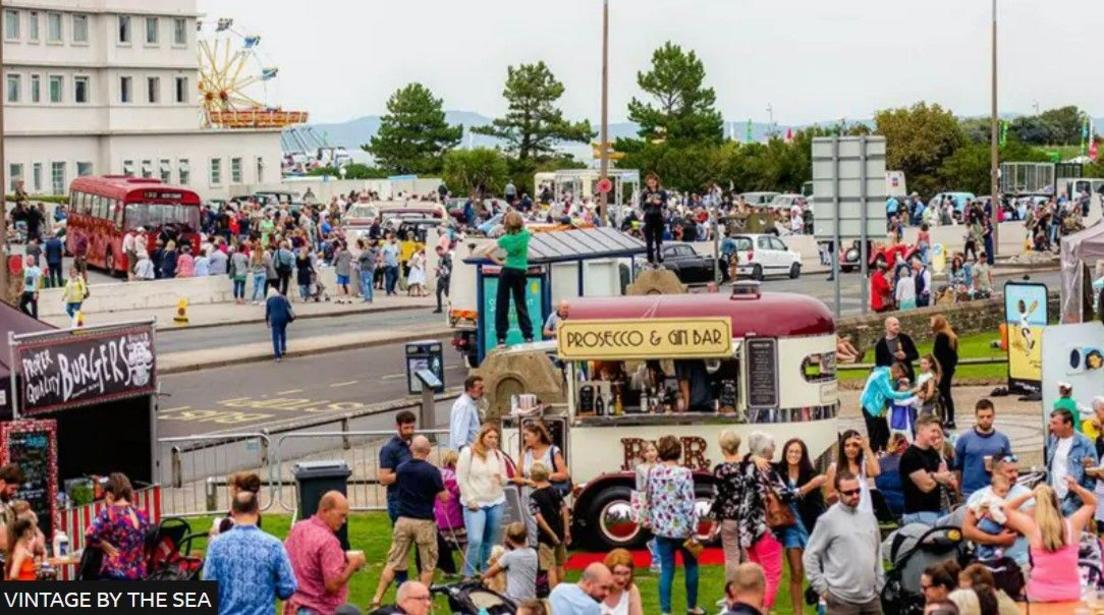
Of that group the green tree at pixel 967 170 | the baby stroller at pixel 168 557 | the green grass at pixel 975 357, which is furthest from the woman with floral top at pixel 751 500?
the green tree at pixel 967 170

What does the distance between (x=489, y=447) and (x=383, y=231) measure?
163 feet

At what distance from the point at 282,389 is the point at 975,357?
12.2 m

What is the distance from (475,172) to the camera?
385 feet

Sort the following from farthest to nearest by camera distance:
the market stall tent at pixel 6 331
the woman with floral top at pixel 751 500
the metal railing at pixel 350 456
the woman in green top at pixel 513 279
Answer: the woman in green top at pixel 513 279 < the metal railing at pixel 350 456 < the market stall tent at pixel 6 331 < the woman with floral top at pixel 751 500

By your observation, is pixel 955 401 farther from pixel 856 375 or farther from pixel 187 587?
pixel 187 587

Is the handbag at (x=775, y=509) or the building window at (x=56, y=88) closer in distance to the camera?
the handbag at (x=775, y=509)

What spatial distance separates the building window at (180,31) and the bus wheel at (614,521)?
84.8 meters

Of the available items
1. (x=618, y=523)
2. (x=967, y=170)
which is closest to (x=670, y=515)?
(x=618, y=523)

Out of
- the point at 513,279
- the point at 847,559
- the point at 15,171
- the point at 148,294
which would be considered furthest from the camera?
the point at 15,171

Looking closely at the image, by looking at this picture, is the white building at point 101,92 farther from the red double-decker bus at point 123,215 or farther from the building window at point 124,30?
the red double-decker bus at point 123,215

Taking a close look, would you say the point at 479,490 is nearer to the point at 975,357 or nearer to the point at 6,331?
the point at 6,331

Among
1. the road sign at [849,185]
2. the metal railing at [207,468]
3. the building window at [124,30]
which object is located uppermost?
the building window at [124,30]

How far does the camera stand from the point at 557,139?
132500 millimetres

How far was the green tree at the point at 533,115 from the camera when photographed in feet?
425
